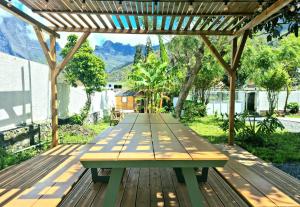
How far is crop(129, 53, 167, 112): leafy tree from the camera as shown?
11227 millimetres

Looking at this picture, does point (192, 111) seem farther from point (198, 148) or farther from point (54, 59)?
point (198, 148)

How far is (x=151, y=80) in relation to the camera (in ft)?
36.9

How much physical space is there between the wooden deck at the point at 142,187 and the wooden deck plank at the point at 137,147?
0.77m

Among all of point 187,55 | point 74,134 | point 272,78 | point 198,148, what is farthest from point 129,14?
point 272,78

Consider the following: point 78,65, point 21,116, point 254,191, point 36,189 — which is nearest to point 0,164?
point 21,116

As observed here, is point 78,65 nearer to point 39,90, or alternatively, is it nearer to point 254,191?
point 39,90

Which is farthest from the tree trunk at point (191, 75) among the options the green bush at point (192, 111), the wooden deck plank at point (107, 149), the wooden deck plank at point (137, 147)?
the wooden deck plank at point (107, 149)

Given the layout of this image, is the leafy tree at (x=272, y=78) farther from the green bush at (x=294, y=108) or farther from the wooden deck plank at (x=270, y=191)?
the wooden deck plank at (x=270, y=191)

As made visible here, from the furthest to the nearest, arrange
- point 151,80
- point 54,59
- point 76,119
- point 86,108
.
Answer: point 86,108 → point 151,80 → point 76,119 → point 54,59

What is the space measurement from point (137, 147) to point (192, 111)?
11526mm

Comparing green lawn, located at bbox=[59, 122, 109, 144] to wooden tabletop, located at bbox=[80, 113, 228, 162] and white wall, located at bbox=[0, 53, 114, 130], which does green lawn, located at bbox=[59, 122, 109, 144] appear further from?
wooden tabletop, located at bbox=[80, 113, 228, 162]

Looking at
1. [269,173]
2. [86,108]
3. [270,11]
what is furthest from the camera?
[86,108]

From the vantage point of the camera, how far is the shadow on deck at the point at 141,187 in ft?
9.39

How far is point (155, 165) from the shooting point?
244 centimetres
